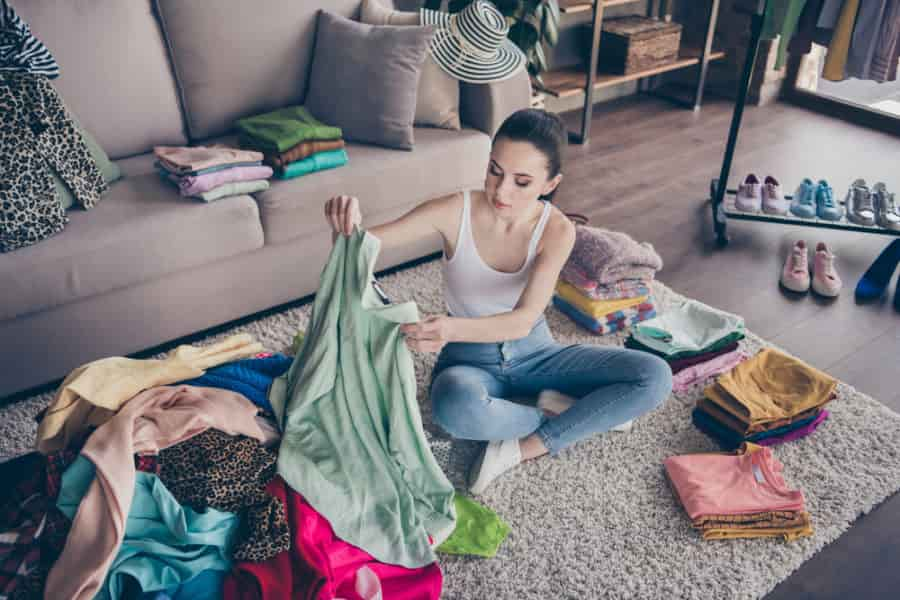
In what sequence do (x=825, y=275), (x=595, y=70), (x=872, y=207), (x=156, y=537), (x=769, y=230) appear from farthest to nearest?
(x=595, y=70), (x=769, y=230), (x=872, y=207), (x=825, y=275), (x=156, y=537)

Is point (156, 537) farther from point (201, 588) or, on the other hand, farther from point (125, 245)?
point (125, 245)

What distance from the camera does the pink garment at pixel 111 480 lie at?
1367 mm

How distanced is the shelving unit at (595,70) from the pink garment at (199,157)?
6.28ft

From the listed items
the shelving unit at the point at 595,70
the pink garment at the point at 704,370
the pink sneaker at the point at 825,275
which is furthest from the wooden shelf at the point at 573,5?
the pink garment at the point at 704,370

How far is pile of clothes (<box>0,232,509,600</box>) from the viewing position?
1.43 m

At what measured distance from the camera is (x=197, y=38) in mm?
2572

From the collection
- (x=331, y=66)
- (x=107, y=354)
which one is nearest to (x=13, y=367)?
(x=107, y=354)

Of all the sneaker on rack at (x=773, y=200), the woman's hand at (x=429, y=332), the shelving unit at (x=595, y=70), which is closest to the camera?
the woman's hand at (x=429, y=332)

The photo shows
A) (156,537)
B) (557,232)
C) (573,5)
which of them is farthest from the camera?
(573,5)

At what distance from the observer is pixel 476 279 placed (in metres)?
1.88

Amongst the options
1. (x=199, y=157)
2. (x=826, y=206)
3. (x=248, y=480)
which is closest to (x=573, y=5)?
(x=826, y=206)

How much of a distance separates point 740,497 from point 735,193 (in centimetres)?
180

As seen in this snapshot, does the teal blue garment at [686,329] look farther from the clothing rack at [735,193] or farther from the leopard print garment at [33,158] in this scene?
the leopard print garment at [33,158]

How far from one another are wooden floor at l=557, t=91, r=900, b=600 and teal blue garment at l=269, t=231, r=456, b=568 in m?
0.84
